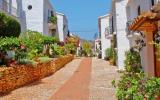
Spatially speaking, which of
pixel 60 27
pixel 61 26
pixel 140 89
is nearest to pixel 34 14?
pixel 60 27

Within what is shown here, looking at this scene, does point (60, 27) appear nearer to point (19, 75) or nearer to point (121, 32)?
point (121, 32)

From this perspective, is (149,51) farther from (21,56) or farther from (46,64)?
(46,64)

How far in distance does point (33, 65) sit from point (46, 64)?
4623mm

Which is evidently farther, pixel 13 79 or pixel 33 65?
pixel 33 65

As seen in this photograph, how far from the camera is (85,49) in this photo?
85312 mm

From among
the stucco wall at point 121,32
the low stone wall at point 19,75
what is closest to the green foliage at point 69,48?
the stucco wall at point 121,32

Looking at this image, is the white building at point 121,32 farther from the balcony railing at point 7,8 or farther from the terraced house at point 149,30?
the terraced house at point 149,30

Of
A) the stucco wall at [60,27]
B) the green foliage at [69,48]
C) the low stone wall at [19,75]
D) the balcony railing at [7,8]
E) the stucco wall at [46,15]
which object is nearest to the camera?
the low stone wall at [19,75]

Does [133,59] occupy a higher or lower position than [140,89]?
higher

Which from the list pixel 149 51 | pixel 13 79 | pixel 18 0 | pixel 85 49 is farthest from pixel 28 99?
pixel 85 49

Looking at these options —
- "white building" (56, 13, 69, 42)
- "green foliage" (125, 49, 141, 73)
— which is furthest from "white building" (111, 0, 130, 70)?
"white building" (56, 13, 69, 42)

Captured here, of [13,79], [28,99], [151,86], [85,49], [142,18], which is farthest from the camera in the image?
[85,49]

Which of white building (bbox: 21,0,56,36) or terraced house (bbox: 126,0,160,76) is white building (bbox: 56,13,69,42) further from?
terraced house (bbox: 126,0,160,76)

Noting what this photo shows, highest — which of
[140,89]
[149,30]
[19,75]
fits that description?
[149,30]
